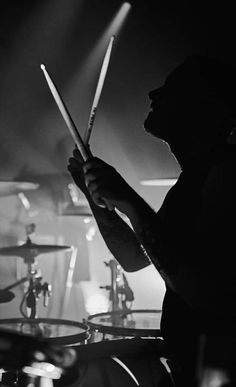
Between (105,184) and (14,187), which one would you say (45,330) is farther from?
(14,187)

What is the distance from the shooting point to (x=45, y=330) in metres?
1.93

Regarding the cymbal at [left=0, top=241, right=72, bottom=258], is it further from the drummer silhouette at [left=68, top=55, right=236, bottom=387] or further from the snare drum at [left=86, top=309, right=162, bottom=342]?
the drummer silhouette at [left=68, top=55, right=236, bottom=387]

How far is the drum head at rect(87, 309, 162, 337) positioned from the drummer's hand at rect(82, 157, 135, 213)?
0.99 meters

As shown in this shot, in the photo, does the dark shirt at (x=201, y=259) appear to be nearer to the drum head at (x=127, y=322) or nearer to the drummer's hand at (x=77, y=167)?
the drummer's hand at (x=77, y=167)

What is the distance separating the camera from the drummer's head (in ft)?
4.12

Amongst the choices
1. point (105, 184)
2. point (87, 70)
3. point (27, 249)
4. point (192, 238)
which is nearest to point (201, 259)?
point (192, 238)

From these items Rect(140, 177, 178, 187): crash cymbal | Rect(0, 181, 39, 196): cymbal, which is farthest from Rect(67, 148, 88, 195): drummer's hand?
Rect(140, 177, 178, 187): crash cymbal

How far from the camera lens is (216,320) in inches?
37.1

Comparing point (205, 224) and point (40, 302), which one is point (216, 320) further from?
point (40, 302)

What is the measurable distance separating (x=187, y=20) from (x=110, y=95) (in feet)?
2.69

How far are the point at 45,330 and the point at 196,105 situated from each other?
1206mm

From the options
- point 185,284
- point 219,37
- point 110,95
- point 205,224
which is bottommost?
point 185,284

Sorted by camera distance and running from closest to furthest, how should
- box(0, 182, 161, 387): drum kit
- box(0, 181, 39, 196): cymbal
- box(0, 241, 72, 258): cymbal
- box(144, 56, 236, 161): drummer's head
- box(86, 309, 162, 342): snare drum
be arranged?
box(0, 182, 161, 387): drum kit < box(144, 56, 236, 161): drummer's head < box(86, 309, 162, 342): snare drum < box(0, 241, 72, 258): cymbal < box(0, 181, 39, 196): cymbal

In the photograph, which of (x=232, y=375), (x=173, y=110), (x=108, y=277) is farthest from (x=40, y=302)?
(x=232, y=375)
